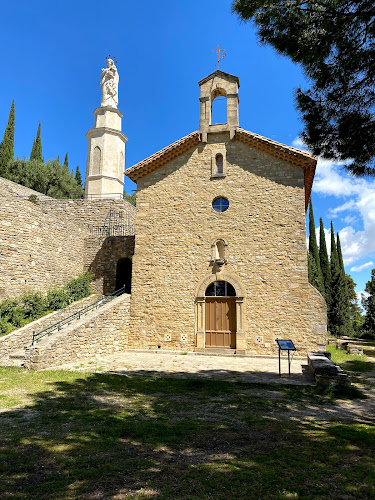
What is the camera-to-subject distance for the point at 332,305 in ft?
90.6

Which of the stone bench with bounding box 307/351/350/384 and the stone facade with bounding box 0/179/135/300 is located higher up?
the stone facade with bounding box 0/179/135/300

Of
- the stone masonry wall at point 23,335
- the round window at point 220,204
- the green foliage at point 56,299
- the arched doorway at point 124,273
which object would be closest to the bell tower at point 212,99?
the round window at point 220,204

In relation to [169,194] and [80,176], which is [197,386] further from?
[80,176]

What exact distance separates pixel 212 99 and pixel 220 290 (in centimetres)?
868

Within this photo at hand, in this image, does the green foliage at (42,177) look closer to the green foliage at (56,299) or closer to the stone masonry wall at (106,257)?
the stone masonry wall at (106,257)

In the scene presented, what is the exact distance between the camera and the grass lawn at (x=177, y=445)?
325 cm

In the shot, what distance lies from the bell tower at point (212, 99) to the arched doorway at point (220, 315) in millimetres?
6579

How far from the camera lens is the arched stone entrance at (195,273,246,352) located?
1267 centimetres

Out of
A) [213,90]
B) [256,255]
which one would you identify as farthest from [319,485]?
[213,90]

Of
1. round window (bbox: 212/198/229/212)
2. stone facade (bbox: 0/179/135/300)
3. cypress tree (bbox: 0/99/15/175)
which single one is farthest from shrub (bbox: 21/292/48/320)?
cypress tree (bbox: 0/99/15/175)

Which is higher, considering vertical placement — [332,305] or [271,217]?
[271,217]

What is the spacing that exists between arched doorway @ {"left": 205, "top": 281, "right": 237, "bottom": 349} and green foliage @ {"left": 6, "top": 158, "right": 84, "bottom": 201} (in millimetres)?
21060

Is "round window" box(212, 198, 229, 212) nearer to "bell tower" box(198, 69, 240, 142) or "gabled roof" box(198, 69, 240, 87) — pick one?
"bell tower" box(198, 69, 240, 142)

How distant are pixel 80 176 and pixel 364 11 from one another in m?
41.0
